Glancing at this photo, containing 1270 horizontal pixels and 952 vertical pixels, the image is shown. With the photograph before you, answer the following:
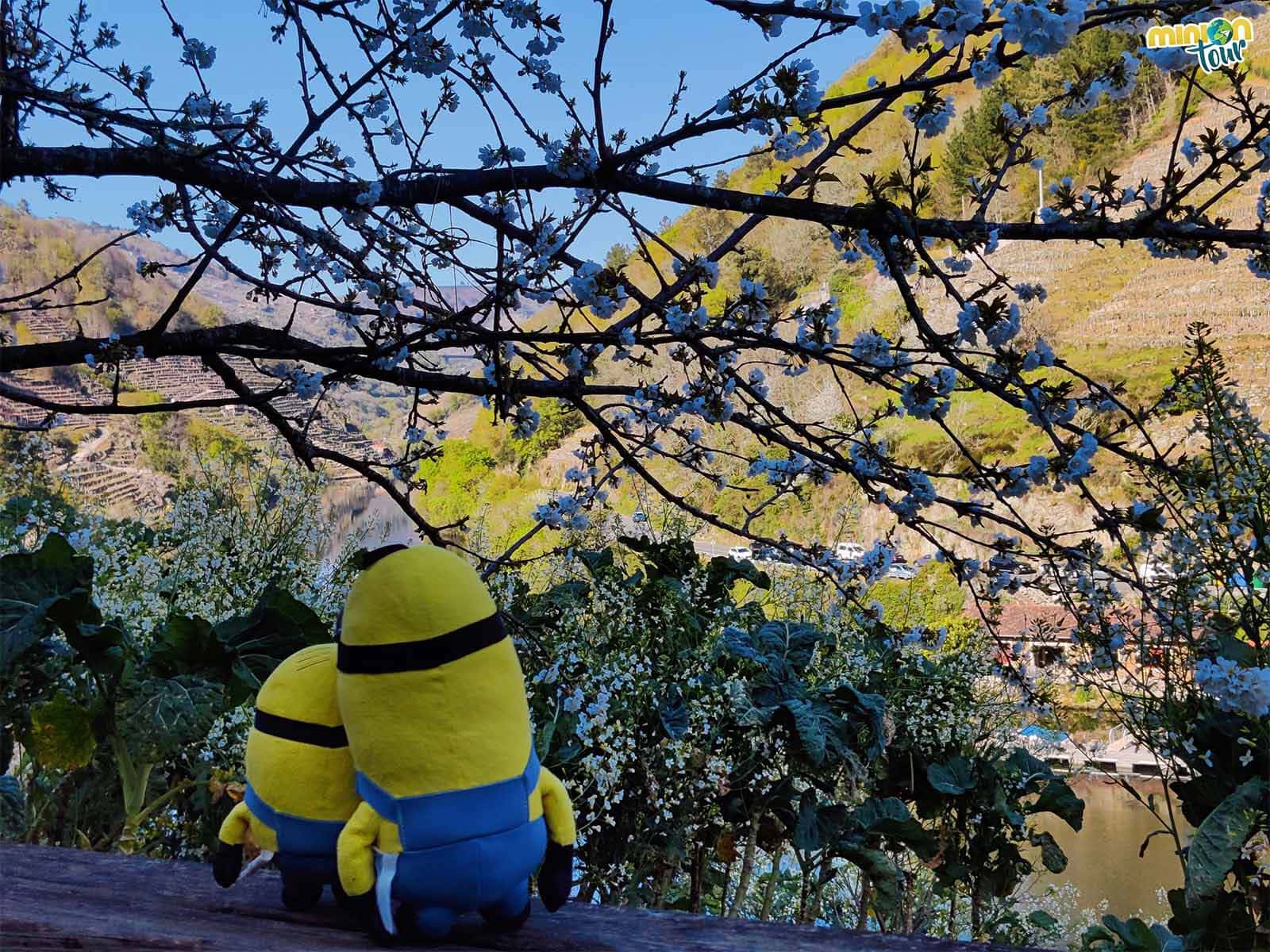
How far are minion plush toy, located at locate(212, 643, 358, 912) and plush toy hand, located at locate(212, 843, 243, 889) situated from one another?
2 cm

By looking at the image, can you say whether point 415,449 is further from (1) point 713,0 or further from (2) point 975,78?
(2) point 975,78

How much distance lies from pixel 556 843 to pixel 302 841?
28cm

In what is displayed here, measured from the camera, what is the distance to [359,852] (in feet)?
3.02

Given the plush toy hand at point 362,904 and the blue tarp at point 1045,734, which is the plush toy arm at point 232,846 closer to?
the plush toy hand at point 362,904

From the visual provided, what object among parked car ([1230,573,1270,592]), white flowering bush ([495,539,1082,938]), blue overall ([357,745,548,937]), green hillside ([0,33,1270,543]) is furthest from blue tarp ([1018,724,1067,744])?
green hillside ([0,33,1270,543])

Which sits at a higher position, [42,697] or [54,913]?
[42,697]

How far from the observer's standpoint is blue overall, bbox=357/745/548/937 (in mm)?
907

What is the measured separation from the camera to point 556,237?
1491 millimetres

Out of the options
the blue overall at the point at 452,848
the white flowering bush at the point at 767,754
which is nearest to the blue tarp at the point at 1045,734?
the white flowering bush at the point at 767,754

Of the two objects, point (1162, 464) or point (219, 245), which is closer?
point (1162, 464)

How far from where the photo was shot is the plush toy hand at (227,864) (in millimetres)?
1072

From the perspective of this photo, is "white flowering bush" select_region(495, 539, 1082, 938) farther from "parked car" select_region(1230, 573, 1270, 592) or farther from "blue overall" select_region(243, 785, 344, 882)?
"blue overall" select_region(243, 785, 344, 882)

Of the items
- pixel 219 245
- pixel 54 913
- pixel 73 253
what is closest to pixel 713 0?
pixel 219 245

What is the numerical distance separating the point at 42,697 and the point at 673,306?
67.2 inches
